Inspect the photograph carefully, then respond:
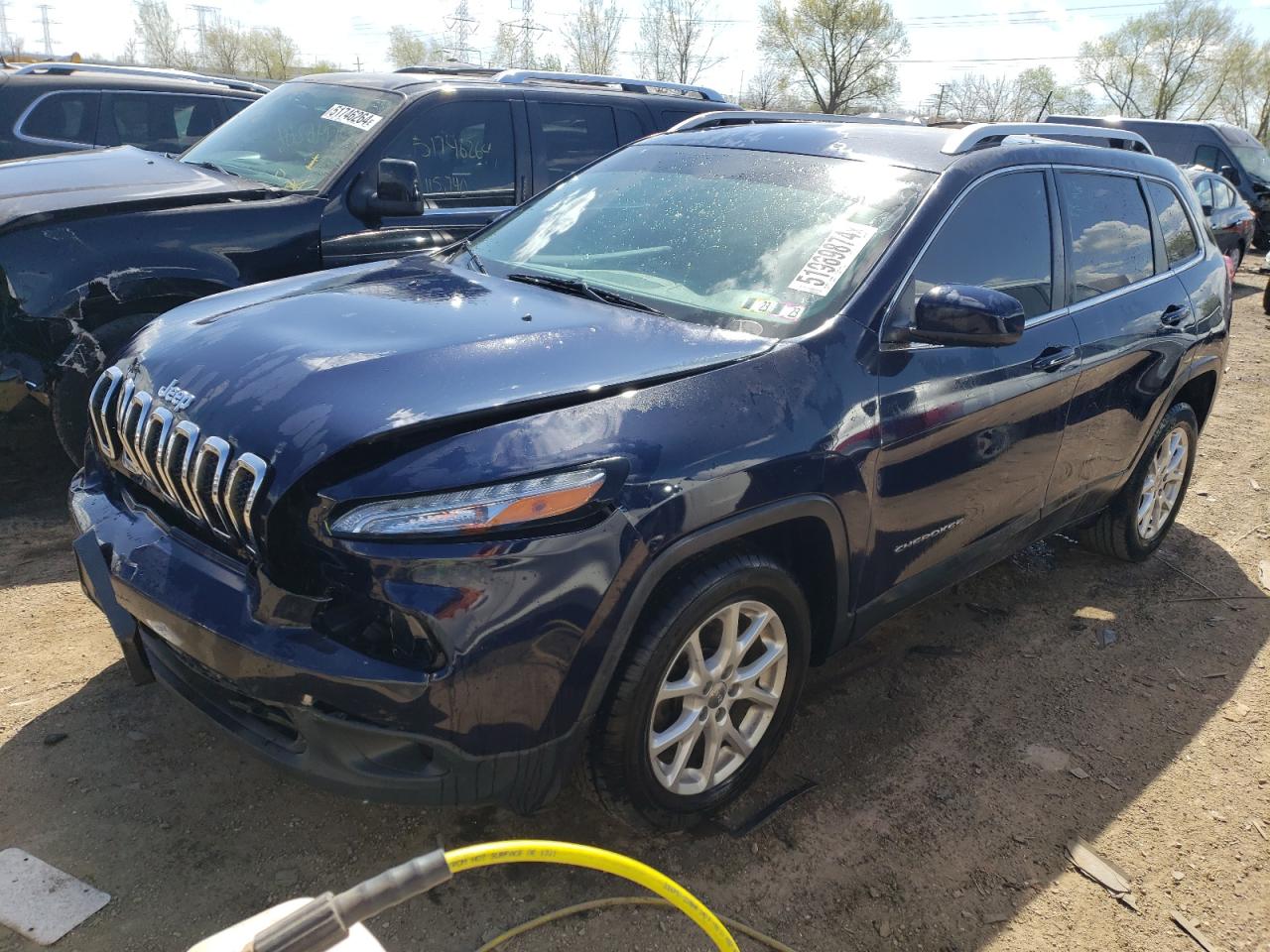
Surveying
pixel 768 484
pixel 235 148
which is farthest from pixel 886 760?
pixel 235 148

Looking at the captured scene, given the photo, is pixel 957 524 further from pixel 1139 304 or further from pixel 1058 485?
pixel 1139 304

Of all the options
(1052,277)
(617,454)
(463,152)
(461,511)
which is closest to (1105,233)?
(1052,277)

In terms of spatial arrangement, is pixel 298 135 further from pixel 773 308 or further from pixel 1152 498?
pixel 1152 498

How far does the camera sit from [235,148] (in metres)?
5.45

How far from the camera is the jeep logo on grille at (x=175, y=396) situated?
Result: 245cm

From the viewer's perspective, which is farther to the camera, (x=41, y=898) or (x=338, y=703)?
(x=41, y=898)

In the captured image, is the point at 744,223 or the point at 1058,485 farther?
the point at 1058,485

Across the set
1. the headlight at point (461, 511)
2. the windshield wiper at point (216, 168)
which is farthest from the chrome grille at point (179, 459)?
the windshield wiper at point (216, 168)

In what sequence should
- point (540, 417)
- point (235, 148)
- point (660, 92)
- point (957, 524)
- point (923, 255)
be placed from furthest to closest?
1. point (660, 92)
2. point (235, 148)
3. point (957, 524)
4. point (923, 255)
5. point (540, 417)

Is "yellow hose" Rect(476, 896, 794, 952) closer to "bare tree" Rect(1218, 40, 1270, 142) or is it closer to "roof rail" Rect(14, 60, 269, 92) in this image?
"roof rail" Rect(14, 60, 269, 92)

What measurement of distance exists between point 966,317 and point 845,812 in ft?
4.86

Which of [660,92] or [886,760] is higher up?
[660,92]

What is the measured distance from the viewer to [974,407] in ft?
10.4

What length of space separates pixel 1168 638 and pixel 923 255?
2260mm
